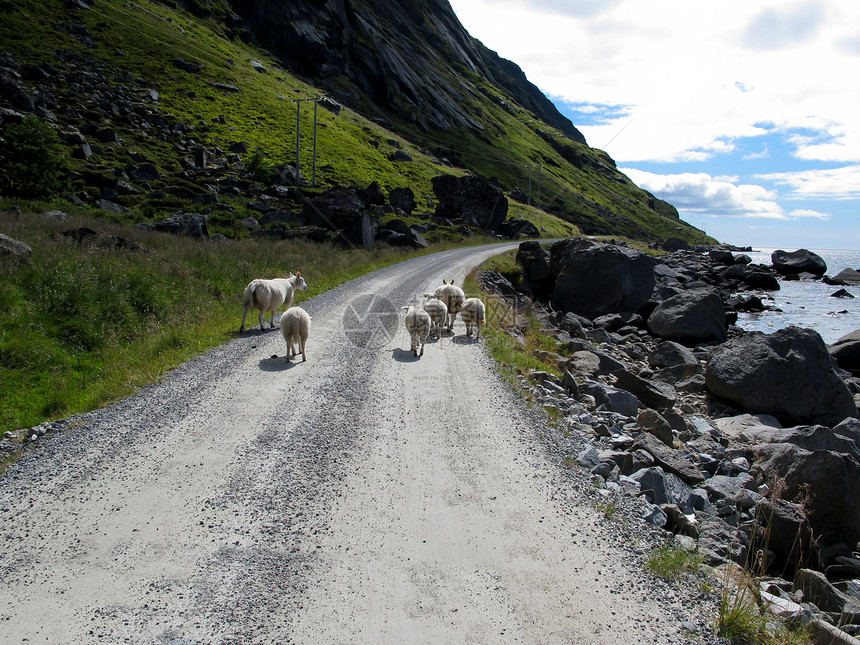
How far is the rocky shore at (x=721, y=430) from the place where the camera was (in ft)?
19.7

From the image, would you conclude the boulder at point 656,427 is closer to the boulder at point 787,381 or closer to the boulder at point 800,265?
the boulder at point 787,381

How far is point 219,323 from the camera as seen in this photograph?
1459cm

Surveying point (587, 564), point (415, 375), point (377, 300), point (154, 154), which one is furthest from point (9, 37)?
point (587, 564)

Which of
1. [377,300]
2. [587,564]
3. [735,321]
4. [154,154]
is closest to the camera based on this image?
[587,564]

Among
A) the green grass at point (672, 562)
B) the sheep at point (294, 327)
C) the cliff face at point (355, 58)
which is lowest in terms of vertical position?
the green grass at point (672, 562)

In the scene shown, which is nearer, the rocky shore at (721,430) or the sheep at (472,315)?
the rocky shore at (721,430)

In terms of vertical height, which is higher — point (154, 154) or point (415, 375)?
point (154, 154)

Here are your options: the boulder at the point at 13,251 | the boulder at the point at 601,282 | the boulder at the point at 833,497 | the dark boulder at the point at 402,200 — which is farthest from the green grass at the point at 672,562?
the dark boulder at the point at 402,200

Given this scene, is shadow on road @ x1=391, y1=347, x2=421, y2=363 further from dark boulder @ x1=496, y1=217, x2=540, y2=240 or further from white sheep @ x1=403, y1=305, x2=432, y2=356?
dark boulder @ x1=496, y1=217, x2=540, y2=240

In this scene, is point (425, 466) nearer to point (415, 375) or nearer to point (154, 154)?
point (415, 375)

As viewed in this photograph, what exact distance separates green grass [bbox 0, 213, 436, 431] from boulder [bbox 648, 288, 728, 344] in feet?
61.1

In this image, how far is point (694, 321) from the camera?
84.0ft

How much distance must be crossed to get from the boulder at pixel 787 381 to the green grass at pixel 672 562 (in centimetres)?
1161

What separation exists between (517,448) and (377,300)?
46.0 ft
